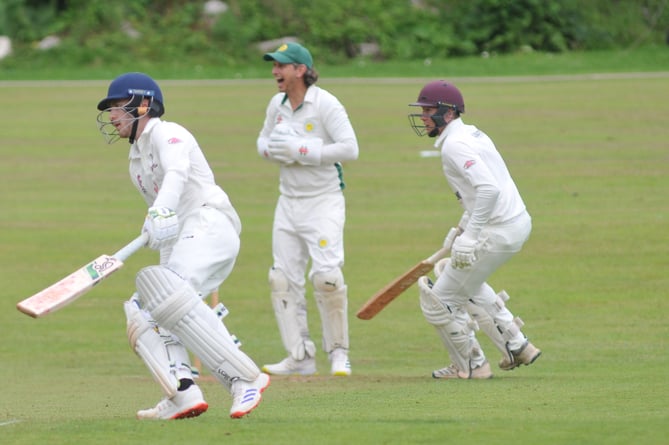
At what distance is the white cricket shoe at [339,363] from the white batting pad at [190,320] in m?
3.08

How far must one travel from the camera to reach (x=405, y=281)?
28.7ft

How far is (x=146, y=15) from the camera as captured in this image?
100 ft

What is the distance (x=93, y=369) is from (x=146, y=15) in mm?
21887

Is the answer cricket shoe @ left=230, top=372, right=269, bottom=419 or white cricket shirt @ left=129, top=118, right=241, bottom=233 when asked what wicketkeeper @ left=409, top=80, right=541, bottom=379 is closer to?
white cricket shirt @ left=129, top=118, right=241, bottom=233

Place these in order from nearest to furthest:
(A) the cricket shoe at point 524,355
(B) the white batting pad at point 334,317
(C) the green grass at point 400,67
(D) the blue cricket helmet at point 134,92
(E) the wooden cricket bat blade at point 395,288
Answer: (D) the blue cricket helmet at point 134,92
(A) the cricket shoe at point 524,355
(E) the wooden cricket bat blade at point 395,288
(B) the white batting pad at point 334,317
(C) the green grass at point 400,67

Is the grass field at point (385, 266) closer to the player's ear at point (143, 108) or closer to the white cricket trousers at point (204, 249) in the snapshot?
the white cricket trousers at point (204, 249)

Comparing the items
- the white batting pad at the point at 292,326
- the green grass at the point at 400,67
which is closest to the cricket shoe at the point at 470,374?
the white batting pad at the point at 292,326

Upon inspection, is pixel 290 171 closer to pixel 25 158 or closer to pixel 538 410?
pixel 538 410

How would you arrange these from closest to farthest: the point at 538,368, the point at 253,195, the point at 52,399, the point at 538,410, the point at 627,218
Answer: the point at 538,410
the point at 52,399
the point at 538,368
the point at 627,218
the point at 253,195

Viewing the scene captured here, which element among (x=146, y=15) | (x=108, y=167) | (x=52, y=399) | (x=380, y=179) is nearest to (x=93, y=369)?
(x=52, y=399)

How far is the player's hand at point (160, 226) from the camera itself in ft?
19.0

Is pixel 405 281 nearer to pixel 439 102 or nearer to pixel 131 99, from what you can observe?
pixel 439 102

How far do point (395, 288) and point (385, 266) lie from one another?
14.6 feet

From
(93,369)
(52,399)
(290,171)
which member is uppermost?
(290,171)
